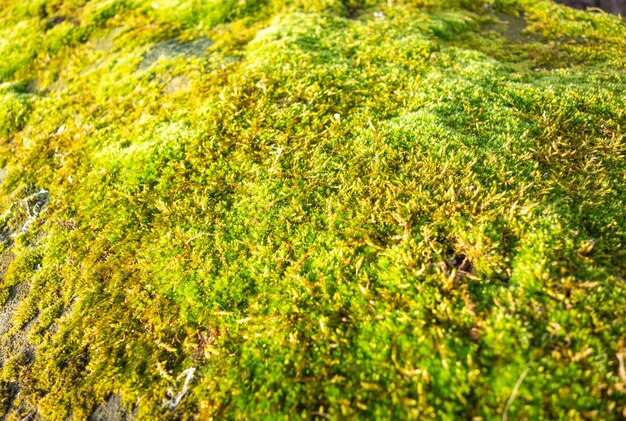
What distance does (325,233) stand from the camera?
520cm

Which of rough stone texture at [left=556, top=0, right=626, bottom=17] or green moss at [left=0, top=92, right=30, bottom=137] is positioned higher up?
green moss at [left=0, top=92, right=30, bottom=137]

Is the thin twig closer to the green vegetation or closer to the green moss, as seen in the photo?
the green vegetation

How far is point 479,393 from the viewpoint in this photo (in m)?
3.53

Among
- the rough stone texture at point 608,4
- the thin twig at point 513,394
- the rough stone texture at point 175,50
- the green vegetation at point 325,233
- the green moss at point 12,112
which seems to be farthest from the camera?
the rough stone texture at point 608,4

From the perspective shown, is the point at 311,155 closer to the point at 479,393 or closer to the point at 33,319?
the point at 479,393

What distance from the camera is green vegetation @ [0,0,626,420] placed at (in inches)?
Answer: 151

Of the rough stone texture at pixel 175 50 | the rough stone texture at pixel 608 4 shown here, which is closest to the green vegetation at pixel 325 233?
the rough stone texture at pixel 175 50

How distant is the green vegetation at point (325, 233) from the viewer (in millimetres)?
3846

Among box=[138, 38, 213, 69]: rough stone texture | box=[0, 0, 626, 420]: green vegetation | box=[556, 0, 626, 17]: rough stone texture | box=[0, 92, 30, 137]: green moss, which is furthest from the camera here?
box=[556, 0, 626, 17]: rough stone texture

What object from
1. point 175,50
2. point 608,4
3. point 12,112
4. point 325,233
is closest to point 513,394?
point 325,233

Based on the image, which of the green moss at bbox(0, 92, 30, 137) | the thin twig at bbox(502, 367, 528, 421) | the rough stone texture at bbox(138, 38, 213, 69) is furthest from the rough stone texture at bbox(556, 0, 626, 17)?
the green moss at bbox(0, 92, 30, 137)

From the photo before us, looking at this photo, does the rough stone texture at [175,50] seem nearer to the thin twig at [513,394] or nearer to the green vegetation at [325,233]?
the green vegetation at [325,233]

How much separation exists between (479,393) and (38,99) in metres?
12.1

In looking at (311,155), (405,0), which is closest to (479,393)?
(311,155)
